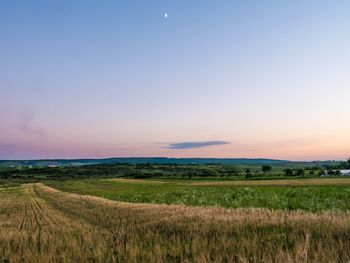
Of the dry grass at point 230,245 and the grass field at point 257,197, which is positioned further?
the grass field at point 257,197

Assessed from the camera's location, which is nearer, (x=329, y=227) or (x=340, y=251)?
(x=340, y=251)

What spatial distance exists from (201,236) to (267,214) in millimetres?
3220

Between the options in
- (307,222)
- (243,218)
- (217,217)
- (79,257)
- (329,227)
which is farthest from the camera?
(217,217)

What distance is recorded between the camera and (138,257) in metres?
8.89

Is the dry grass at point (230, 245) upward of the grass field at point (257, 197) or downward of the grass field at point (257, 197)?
upward

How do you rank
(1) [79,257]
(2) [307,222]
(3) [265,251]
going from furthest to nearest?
(2) [307,222], (1) [79,257], (3) [265,251]

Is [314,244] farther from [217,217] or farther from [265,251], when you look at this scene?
[217,217]

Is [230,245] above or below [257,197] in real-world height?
above

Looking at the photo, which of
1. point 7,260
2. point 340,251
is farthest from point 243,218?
point 7,260

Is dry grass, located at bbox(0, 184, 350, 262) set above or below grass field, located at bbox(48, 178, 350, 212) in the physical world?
above

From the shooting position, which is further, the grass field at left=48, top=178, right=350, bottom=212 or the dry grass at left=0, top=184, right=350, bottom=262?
the grass field at left=48, top=178, right=350, bottom=212

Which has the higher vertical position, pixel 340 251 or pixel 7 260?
pixel 340 251

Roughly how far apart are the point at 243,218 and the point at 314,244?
4.31 meters

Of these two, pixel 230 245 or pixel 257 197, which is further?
pixel 257 197
